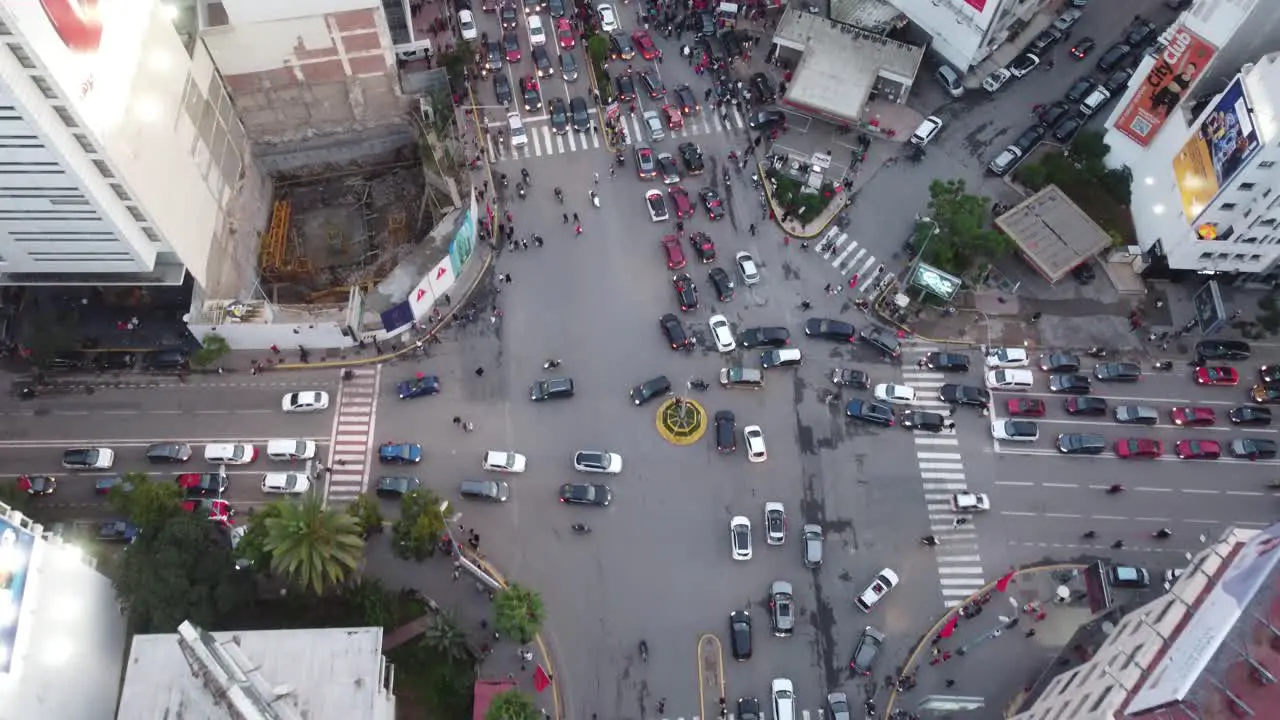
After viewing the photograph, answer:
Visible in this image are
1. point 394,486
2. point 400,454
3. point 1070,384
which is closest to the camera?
point 394,486

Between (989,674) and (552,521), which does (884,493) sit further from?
Answer: (552,521)

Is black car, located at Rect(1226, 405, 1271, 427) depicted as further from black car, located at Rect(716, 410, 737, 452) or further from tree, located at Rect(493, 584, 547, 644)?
tree, located at Rect(493, 584, 547, 644)

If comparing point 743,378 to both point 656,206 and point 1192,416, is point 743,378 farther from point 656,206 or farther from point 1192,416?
point 1192,416

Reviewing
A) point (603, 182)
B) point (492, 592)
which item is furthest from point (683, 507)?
point (603, 182)

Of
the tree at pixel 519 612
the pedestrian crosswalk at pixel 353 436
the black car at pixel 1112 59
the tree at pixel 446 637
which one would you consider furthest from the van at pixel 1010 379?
the pedestrian crosswalk at pixel 353 436

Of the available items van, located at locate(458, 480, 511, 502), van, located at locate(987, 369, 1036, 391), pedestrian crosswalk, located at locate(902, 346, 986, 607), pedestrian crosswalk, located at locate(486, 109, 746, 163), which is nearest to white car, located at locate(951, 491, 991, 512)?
pedestrian crosswalk, located at locate(902, 346, 986, 607)

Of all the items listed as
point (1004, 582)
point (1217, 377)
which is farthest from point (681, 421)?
point (1217, 377)
